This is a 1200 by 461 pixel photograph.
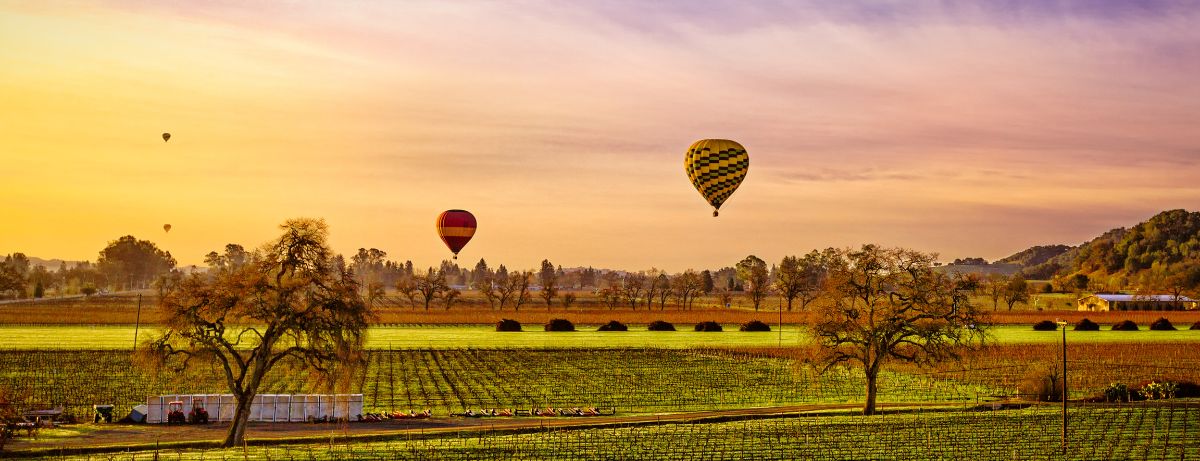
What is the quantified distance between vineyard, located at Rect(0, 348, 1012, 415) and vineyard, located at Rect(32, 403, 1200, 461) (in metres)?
11.6

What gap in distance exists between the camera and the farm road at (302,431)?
53.3 metres

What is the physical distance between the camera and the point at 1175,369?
310 feet

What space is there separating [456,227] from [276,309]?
6053cm

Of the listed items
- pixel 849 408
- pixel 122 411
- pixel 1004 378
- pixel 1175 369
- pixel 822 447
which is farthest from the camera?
pixel 1175 369

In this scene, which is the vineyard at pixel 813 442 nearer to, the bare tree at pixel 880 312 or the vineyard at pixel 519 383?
the bare tree at pixel 880 312

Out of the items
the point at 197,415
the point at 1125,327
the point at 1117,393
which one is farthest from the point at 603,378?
the point at 1125,327

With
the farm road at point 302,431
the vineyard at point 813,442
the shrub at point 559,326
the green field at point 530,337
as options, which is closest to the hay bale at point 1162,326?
the green field at point 530,337

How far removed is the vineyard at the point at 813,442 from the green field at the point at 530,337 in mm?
50130

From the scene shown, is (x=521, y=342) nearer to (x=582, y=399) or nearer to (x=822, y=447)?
(x=582, y=399)

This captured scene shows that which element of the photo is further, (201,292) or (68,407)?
(68,407)

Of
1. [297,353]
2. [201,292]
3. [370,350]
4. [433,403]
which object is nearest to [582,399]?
[433,403]

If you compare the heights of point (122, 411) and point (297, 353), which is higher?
point (297, 353)

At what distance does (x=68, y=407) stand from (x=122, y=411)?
138 inches

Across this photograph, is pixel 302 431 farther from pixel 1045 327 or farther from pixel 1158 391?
pixel 1045 327
